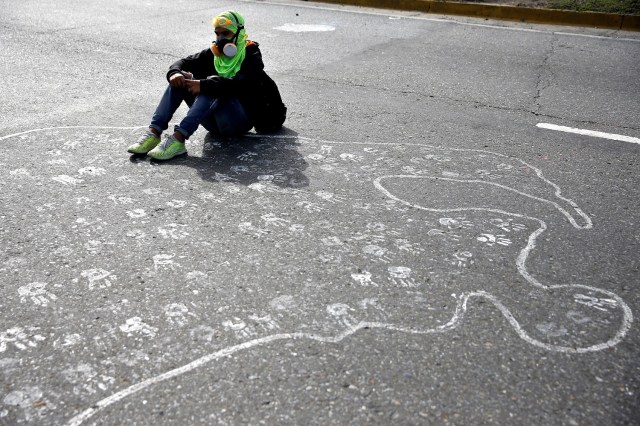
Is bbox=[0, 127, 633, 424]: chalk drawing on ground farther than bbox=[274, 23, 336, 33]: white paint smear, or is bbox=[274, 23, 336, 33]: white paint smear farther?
bbox=[274, 23, 336, 33]: white paint smear

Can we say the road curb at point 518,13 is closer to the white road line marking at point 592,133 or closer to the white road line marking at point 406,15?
the white road line marking at point 406,15

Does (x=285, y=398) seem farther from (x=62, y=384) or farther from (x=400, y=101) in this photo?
(x=400, y=101)

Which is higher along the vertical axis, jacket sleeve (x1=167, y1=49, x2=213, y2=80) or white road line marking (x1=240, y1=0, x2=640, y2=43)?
jacket sleeve (x1=167, y1=49, x2=213, y2=80)

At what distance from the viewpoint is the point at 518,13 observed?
10.5m

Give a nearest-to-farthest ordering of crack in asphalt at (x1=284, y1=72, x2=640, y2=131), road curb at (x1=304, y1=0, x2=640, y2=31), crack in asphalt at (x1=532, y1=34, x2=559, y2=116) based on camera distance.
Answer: crack in asphalt at (x1=284, y1=72, x2=640, y2=131) → crack in asphalt at (x1=532, y1=34, x2=559, y2=116) → road curb at (x1=304, y1=0, x2=640, y2=31)

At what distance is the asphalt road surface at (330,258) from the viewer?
2.44m

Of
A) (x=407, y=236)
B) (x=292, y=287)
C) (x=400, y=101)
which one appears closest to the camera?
(x=292, y=287)

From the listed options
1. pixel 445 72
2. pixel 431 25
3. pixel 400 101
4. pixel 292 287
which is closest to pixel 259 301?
pixel 292 287

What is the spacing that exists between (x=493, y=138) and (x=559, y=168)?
681 millimetres

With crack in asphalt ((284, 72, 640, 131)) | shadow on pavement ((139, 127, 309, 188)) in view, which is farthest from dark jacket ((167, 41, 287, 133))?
crack in asphalt ((284, 72, 640, 131))

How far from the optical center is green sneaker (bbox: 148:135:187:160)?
453 centimetres

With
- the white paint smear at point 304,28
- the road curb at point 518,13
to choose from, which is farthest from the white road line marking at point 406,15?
the white paint smear at point 304,28

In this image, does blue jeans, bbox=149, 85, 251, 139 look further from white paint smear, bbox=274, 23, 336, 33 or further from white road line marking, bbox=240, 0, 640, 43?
white road line marking, bbox=240, 0, 640, 43

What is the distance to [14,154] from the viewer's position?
15.1 ft
